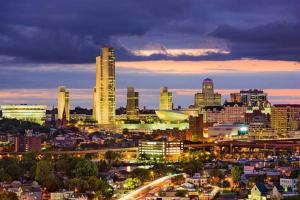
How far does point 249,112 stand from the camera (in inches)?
5251

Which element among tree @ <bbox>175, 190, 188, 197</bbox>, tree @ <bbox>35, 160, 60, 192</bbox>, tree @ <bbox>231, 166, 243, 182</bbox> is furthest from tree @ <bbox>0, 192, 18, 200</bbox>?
tree @ <bbox>231, 166, 243, 182</bbox>

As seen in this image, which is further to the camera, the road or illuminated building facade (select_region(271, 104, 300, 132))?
illuminated building facade (select_region(271, 104, 300, 132))

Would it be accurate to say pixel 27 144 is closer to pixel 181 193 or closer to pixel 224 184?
pixel 224 184

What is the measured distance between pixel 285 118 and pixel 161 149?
1909 inches

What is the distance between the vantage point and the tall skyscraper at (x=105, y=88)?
12712 cm

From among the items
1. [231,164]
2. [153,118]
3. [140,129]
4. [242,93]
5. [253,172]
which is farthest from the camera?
[242,93]

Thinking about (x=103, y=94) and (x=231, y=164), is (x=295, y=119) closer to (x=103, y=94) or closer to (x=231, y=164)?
(x=103, y=94)

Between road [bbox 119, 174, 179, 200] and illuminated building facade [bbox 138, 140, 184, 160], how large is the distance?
24.4 meters

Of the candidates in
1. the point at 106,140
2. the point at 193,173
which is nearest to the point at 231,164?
the point at 193,173

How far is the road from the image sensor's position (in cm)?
4319

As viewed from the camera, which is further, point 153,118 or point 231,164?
point 153,118

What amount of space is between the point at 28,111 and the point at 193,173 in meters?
82.1

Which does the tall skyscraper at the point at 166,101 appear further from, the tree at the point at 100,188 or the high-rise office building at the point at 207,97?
the tree at the point at 100,188

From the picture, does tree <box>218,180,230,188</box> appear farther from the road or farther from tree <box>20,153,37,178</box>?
tree <box>20,153,37,178</box>
